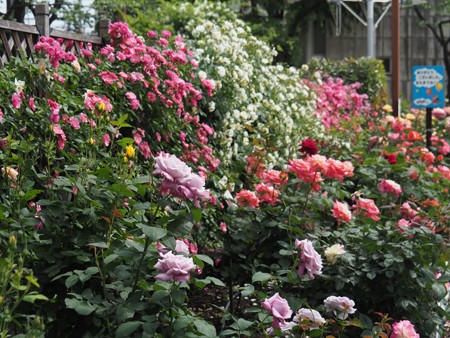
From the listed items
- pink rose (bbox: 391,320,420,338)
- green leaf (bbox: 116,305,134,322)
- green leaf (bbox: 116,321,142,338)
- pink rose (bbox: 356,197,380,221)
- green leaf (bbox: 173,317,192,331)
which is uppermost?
green leaf (bbox: 116,305,134,322)

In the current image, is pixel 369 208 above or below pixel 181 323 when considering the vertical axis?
below

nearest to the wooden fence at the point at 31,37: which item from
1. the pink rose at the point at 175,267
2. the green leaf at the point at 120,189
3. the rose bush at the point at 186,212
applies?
the rose bush at the point at 186,212

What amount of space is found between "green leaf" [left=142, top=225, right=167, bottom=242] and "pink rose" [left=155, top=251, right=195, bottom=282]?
0.24 feet

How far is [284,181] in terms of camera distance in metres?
5.25

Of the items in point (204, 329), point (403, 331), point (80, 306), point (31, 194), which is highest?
point (31, 194)

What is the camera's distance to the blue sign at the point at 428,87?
488 inches

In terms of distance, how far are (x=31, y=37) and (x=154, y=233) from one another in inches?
127

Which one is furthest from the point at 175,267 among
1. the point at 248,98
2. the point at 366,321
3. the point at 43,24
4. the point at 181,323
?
the point at 248,98

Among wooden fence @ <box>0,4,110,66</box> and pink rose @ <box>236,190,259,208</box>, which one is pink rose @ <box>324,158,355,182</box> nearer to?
pink rose @ <box>236,190,259,208</box>

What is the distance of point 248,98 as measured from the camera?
8.20m

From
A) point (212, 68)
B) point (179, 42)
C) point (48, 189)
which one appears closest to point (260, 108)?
point (212, 68)

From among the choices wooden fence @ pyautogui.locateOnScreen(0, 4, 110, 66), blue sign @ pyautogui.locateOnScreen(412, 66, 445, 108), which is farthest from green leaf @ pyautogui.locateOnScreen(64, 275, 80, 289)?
blue sign @ pyautogui.locateOnScreen(412, 66, 445, 108)

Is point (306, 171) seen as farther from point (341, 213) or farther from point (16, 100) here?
point (16, 100)

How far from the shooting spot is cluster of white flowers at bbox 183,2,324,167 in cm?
724
